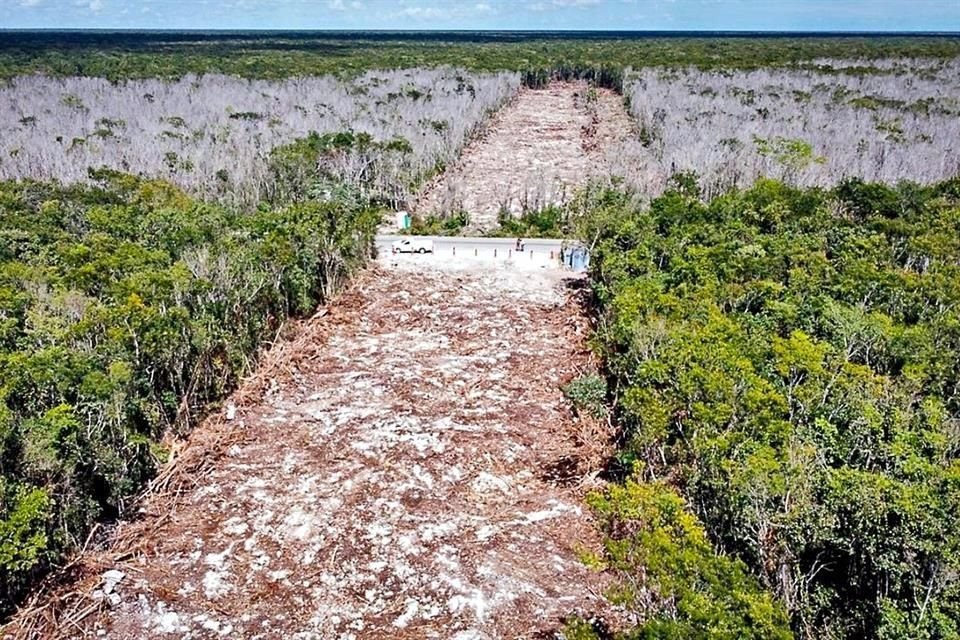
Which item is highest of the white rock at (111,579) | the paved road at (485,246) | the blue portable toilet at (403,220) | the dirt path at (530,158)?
the dirt path at (530,158)

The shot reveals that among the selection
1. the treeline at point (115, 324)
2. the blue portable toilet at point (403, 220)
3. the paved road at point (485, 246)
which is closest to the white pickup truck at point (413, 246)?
the paved road at point (485, 246)

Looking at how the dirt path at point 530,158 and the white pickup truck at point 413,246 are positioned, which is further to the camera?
the dirt path at point 530,158

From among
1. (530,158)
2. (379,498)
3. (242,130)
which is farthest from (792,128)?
(379,498)

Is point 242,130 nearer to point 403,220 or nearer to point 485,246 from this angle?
point 403,220

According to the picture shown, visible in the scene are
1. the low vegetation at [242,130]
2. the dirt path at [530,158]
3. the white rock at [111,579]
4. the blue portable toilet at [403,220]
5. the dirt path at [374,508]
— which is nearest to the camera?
the dirt path at [374,508]

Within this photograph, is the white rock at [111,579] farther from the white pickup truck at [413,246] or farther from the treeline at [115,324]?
the white pickup truck at [413,246]

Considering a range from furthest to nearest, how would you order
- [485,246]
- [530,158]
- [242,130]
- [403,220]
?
[530,158], [242,130], [403,220], [485,246]
